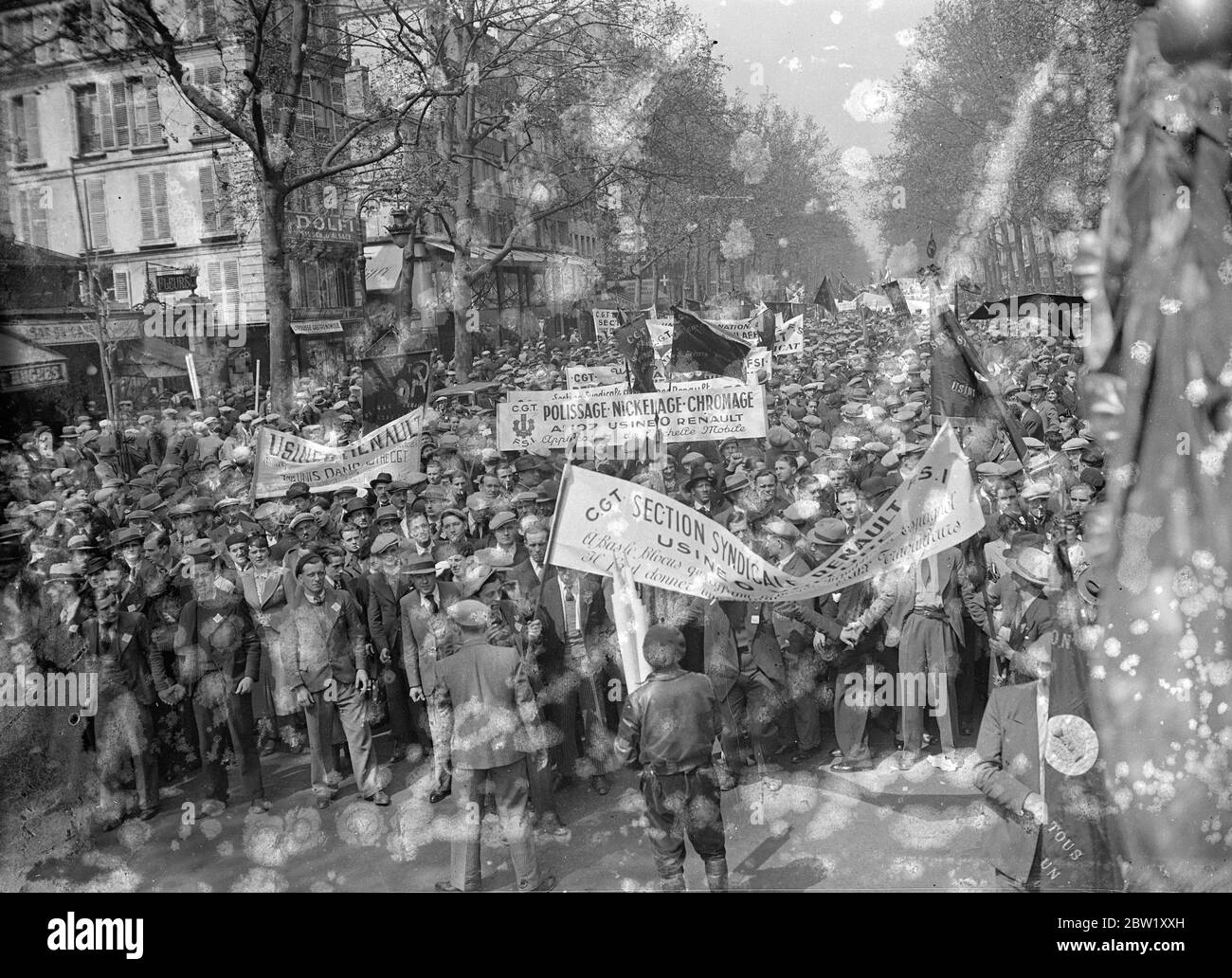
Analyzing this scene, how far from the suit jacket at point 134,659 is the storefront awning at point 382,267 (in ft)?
16.6

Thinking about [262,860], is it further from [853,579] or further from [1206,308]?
[1206,308]

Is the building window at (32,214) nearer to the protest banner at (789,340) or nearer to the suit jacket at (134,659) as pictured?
the suit jacket at (134,659)

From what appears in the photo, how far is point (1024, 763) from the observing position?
3.89m

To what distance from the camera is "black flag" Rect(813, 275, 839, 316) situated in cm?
1520

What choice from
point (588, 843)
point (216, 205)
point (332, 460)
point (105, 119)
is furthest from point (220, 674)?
point (216, 205)

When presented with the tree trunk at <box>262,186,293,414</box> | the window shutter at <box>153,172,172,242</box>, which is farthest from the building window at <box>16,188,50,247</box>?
the tree trunk at <box>262,186,293,414</box>

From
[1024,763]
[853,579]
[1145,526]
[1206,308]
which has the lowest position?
[1024,763]

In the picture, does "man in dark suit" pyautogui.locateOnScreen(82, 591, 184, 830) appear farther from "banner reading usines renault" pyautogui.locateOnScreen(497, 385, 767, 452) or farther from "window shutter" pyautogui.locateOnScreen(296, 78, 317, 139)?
"window shutter" pyautogui.locateOnScreen(296, 78, 317, 139)

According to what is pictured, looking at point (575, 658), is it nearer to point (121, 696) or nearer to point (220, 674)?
point (220, 674)

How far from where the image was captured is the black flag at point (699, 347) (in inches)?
323

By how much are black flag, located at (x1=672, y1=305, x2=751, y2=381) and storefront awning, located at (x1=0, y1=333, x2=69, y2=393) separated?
4.32 meters
